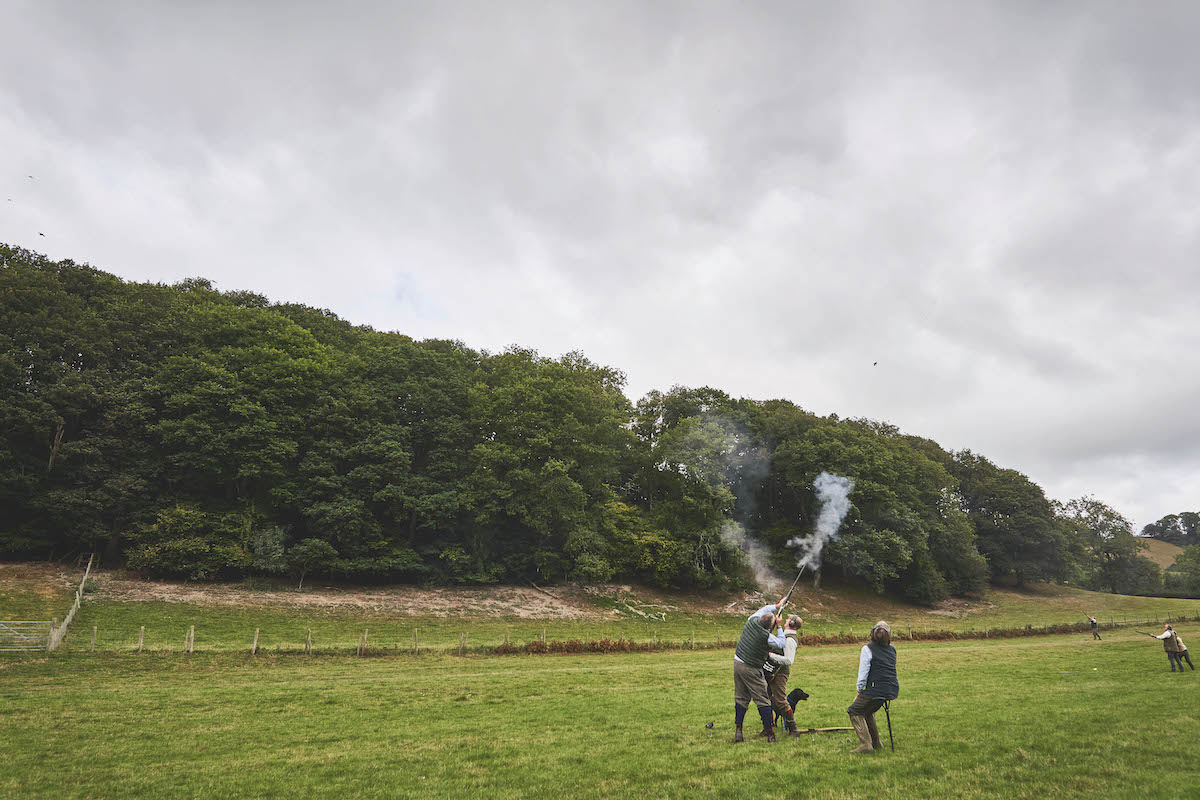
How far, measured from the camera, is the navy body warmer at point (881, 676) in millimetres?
10602

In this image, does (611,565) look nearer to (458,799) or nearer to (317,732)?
(317,732)

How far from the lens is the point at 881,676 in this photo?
10.7 meters

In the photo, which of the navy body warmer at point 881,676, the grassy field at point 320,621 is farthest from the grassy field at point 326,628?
the navy body warmer at point 881,676

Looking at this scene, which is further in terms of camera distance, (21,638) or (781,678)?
(21,638)

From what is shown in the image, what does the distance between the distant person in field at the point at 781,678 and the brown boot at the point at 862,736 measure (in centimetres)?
155

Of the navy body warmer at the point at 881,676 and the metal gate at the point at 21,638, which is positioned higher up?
the navy body warmer at the point at 881,676

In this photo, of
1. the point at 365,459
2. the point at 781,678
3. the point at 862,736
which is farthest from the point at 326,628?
the point at 862,736

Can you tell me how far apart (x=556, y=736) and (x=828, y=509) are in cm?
5548

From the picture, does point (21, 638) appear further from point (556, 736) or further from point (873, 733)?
point (873, 733)

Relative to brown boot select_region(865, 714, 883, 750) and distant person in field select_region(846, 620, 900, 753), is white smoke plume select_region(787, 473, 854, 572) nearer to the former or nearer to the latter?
brown boot select_region(865, 714, 883, 750)

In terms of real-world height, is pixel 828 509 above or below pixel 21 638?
above

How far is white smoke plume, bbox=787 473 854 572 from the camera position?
58.1 m

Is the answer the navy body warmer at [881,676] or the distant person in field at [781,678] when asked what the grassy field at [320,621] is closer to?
the distant person in field at [781,678]

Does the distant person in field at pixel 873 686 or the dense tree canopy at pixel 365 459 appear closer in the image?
the distant person in field at pixel 873 686
